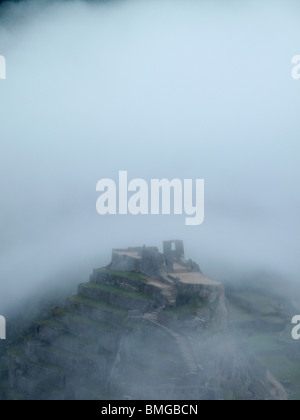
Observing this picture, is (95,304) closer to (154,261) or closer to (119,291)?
(119,291)

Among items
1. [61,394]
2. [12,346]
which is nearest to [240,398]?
[61,394]

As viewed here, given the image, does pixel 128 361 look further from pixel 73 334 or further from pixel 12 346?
pixel 12 346

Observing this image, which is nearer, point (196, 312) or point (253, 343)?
point (196, 312)

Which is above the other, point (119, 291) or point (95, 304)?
point (119, 291)
